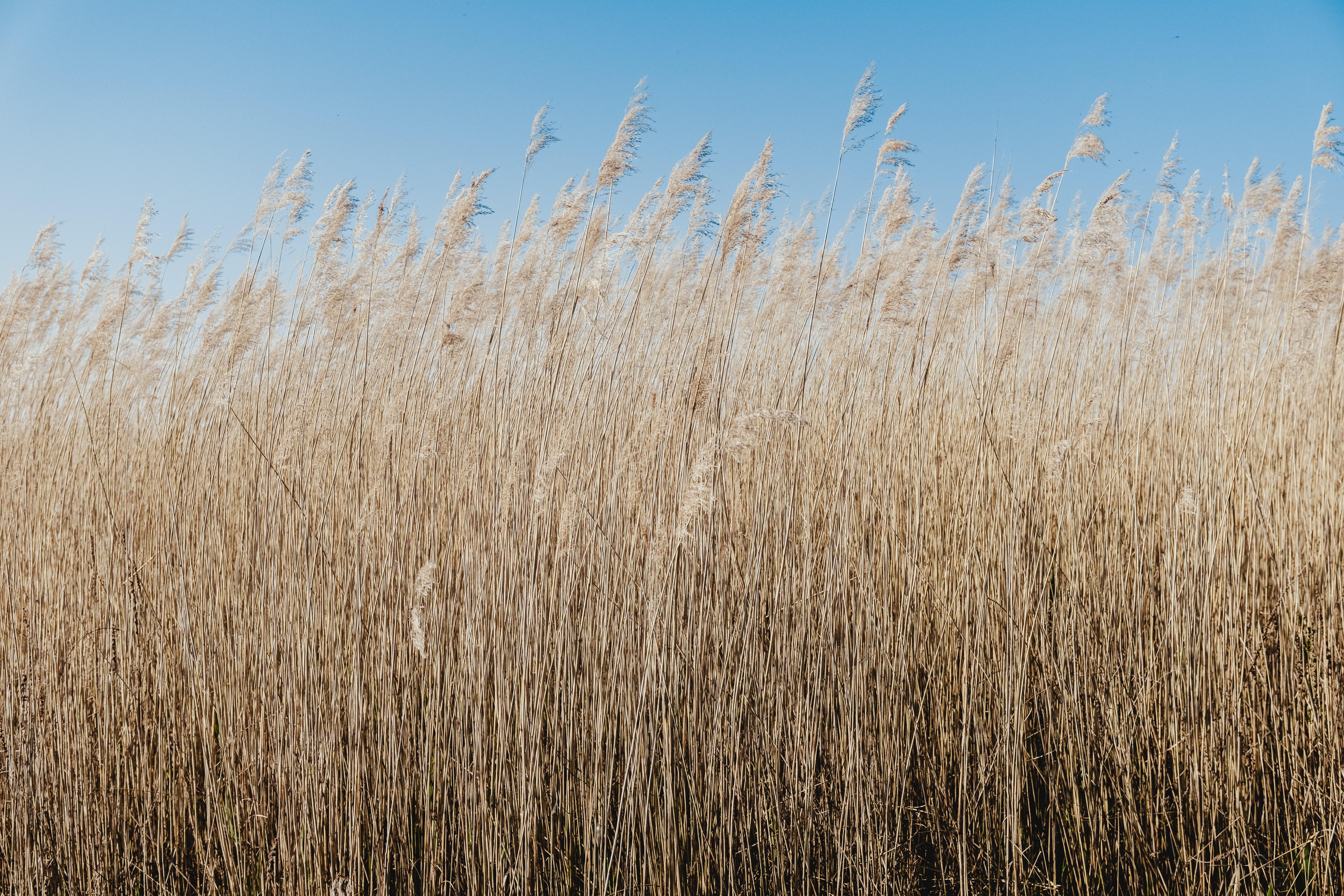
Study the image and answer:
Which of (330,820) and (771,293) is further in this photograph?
(771,293)

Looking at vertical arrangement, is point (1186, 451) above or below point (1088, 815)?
above

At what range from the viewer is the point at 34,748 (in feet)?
6.05

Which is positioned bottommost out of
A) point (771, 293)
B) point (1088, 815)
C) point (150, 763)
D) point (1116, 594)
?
point (150, 763)

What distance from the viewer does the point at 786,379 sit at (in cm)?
195

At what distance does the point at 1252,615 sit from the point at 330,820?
2.31 meters

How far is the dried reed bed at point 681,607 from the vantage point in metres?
1.61

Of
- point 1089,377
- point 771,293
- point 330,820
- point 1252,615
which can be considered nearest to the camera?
point 330,820

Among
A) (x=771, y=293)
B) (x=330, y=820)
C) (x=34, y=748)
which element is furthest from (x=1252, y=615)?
(x=34, y=748)

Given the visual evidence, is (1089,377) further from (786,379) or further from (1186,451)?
(786,379)

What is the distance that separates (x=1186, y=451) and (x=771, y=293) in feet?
5.05

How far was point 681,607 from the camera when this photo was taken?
1574 mm

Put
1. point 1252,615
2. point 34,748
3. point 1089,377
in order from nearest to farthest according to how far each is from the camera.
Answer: point 34,748
point 1252,615
point 1089,377

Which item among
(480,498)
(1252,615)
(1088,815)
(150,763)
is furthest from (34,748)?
(1252,615)

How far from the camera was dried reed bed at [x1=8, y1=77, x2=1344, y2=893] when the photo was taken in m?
1.61
